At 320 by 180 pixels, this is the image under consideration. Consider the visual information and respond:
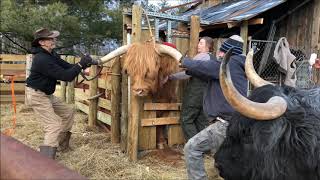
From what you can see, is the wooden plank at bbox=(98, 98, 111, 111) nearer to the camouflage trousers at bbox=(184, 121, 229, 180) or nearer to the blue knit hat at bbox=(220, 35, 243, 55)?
the camouflage trousers at bbox=(184, 121, 229, 180)

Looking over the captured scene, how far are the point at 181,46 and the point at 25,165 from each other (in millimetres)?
5893

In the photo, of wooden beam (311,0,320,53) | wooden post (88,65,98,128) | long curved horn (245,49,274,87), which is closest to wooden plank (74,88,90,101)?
wooden post (88,65,98,128)

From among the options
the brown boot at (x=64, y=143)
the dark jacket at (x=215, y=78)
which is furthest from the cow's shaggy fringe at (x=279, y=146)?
the brown boot at (x=64, y=143)

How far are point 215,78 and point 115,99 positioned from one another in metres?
2.81

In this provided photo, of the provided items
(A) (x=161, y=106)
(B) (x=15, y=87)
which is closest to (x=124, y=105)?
(A) (x=161, y=106)

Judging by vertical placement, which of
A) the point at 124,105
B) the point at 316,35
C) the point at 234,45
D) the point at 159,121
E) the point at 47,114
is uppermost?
the point at 316,35

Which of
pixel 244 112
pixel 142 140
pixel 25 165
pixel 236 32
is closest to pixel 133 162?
pixel 142 140

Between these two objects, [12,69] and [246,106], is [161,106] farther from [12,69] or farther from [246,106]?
[12,69]

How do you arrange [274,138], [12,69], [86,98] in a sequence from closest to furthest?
[274,138] → [86,98] → [12,69]

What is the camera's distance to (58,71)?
19.8ft

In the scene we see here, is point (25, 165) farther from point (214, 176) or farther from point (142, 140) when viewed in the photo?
point (142, 140)

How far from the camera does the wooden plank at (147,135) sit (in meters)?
6.64

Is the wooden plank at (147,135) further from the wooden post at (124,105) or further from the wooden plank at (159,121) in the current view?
the wooden post at (124,105)

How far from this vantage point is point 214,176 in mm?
5801
